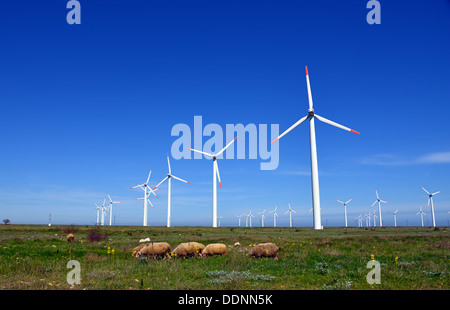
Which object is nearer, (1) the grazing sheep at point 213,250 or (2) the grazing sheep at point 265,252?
(2) the grazing sheep at point 265,252

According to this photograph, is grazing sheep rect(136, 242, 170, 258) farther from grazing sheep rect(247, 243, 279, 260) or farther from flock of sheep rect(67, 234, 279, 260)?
grazing sheep rect(247, 243, 279, 260)

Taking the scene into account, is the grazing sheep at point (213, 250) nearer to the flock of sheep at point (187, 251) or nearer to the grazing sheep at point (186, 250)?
the flock of sheep at point (187, 251)

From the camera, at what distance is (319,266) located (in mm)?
17844
